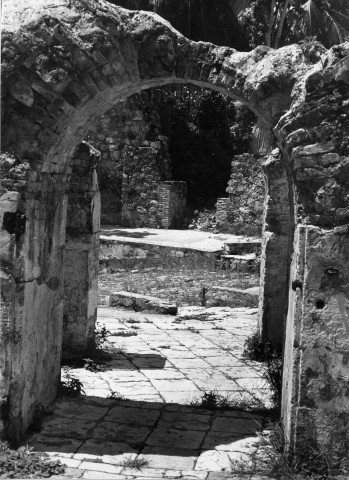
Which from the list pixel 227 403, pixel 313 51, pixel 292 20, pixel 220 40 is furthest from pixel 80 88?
pixel 220 40

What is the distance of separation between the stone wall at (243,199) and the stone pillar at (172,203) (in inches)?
65.2

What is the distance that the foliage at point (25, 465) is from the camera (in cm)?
504

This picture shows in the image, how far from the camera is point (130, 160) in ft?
70.2

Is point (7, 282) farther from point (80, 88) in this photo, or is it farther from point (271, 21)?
point (271, 21)

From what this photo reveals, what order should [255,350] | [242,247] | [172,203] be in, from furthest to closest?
[172,203]
[242,247]
[255,350]

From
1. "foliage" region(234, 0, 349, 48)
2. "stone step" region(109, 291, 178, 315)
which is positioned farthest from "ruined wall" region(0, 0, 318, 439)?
"foliage" region(234, 0, 349, 48)

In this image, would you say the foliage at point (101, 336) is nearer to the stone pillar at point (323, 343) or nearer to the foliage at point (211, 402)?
the foliage at point (211, 402)

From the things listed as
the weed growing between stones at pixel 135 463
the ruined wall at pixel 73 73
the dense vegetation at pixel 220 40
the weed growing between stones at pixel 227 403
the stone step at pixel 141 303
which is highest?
the dense vegetation at pixel 220 40

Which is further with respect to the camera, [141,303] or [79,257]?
[141,303]

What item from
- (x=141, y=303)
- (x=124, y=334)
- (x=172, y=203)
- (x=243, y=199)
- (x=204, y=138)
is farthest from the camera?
(x=204, y=138)

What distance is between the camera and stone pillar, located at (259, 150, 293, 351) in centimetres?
873

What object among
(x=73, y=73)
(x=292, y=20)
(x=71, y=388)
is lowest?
(x=71, y=388)

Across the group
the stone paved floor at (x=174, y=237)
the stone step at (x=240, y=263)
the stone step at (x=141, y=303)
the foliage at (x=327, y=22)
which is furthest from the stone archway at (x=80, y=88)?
the foliage at (x=327, y=22)

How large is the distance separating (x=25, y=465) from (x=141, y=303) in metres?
6.49
